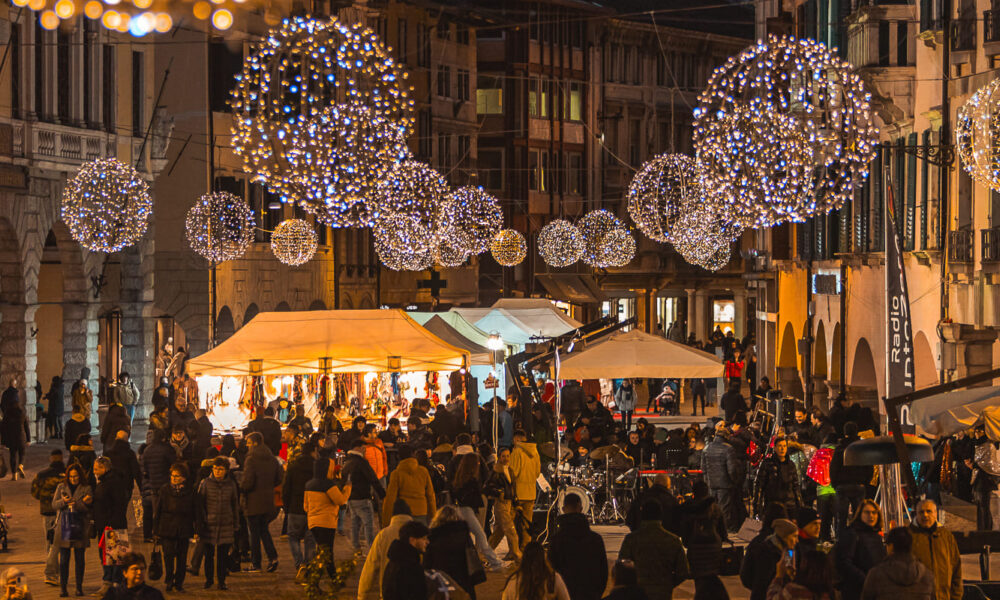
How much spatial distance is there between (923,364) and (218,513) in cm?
1392

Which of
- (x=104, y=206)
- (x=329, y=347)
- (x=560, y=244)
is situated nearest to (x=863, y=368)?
(x=329, y=347)

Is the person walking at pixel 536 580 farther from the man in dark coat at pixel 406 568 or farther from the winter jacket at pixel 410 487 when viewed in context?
the winter jacket at pixel 410 487

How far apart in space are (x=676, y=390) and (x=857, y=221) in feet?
32.7

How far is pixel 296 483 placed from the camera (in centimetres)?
1614

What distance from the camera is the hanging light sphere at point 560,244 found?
4669cm

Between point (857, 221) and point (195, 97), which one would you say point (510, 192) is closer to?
point (195, 97)

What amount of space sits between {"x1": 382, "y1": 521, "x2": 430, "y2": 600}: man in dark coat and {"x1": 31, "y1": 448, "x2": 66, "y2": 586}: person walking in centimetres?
599

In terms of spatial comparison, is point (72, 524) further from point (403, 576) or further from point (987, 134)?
point (987, 134)

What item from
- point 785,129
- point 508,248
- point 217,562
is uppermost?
point 785,129

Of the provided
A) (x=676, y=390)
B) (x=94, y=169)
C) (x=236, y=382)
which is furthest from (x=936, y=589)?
(x=676, y=390)

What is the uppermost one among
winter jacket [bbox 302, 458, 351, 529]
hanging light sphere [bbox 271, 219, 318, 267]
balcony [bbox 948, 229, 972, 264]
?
hanging light sphere [bbox 271, 219, 318, 267]

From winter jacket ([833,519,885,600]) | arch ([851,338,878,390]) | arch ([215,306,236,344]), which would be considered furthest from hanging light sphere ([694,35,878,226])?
arch ([215,306,236,344])

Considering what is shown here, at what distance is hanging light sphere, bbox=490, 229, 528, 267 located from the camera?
4522cm

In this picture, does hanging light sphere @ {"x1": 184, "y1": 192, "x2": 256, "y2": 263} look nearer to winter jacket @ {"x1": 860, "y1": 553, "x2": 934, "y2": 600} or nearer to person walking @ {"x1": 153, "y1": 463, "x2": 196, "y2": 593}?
person walking @ {"x1": 153, "y1": 463, "x2": 196, "y2": 593}
